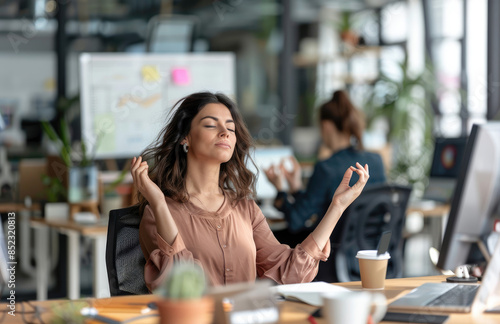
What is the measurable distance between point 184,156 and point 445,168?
9.00 ft

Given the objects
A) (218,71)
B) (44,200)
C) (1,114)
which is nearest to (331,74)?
(218,71)

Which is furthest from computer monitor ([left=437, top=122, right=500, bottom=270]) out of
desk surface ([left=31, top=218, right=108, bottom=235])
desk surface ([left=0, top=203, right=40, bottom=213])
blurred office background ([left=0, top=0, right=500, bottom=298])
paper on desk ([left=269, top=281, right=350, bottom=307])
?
desk surface ([left=0, top=203, right=40, bottom=213])

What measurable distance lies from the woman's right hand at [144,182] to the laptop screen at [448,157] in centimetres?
298

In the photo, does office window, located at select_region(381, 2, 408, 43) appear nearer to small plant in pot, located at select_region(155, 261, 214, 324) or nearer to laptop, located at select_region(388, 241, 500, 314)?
laptop, located at select_region(388, 241, 500, 314)

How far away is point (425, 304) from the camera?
1.64 meters

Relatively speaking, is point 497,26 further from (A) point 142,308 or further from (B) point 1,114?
(A) point 142,308

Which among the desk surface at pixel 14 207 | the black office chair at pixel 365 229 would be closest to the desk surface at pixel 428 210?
the black office chair at pixel 365 229

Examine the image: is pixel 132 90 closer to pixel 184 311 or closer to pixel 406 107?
pixel 406 107

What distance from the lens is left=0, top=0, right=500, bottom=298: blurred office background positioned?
537 centimetres

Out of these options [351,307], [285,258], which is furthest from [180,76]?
[351,307]

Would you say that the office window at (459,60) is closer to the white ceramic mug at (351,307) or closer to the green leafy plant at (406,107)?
the green leafy plant at (406,107)

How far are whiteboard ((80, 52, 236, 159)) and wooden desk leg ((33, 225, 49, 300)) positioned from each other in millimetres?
639

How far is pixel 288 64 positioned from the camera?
20.6 ft

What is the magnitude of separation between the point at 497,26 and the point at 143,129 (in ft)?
10.2
